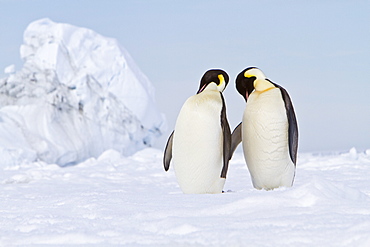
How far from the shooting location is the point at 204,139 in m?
3.18

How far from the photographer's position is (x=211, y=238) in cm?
163

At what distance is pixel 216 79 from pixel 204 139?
18.2 inches

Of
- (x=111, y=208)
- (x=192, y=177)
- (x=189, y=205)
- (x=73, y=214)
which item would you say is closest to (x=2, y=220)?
(x=73, y=214)

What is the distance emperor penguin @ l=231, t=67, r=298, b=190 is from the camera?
3.28m

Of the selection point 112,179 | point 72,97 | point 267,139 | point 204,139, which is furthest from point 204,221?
point 72,97

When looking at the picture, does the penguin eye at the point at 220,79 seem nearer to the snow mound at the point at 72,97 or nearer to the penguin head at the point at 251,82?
the penguin head at the point at 251,82

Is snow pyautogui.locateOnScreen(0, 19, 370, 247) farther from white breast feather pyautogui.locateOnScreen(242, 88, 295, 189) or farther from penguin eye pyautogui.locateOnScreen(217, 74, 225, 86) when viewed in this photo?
penguin eye pyautogui.locateOnScreen(217, 74, 225, 86)

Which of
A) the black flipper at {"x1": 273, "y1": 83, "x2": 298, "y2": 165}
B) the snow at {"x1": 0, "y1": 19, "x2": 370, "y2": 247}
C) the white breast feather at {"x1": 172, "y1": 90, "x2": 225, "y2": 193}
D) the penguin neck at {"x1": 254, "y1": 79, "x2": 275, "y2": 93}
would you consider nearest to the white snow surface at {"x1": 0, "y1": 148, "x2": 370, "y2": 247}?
the snow at {"x1": 0, "y1": 19, "x2": 370, "y2": 247}

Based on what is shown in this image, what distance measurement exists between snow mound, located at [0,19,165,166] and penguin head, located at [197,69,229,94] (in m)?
6.98

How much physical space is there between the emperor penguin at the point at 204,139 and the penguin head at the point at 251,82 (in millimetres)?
207

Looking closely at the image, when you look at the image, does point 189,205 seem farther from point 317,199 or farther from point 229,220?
point 317,199

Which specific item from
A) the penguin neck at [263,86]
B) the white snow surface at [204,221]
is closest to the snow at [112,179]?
the white snow surface at [204,221]

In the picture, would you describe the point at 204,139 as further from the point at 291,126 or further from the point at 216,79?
the point at 291,126

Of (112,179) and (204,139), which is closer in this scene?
(204,139)
